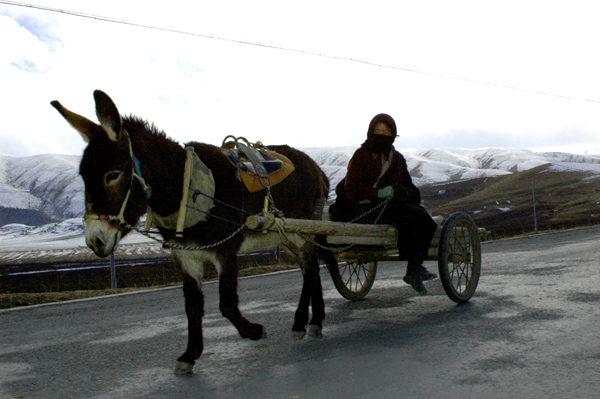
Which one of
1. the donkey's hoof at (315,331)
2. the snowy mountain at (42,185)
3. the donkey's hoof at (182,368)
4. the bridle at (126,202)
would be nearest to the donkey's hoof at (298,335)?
the donkey's hoof at (315,331)

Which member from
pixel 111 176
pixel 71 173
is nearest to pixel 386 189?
pixel 111 176

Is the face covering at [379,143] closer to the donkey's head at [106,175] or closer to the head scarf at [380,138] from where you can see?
the head scarf at [380,138]

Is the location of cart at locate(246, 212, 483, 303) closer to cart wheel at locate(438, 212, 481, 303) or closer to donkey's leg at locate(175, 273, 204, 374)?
cart wheel at locate(438, 212, 481, 303)

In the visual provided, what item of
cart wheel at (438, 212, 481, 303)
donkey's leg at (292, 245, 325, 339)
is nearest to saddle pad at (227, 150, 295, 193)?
donkey's leg at (292, 245, 325, 339)

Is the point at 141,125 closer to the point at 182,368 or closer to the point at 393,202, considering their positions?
the point at 182,368

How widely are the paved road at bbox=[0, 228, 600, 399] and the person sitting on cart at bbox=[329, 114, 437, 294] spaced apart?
0.87m

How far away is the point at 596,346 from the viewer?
13.3 ft

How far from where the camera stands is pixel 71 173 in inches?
5069

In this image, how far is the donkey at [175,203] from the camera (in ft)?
11.8

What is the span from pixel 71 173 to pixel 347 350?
13720 cm

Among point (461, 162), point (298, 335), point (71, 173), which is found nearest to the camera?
point (298, 335)

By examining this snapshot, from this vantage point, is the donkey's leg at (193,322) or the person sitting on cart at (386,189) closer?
the donkey's leg at (193,322)

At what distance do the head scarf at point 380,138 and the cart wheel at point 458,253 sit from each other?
116 cm

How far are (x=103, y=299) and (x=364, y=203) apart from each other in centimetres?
519
